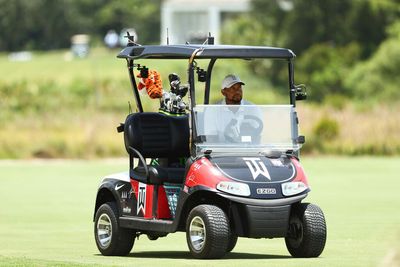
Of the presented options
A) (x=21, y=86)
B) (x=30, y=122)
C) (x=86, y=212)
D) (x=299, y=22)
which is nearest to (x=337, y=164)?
(x=30, y=122)

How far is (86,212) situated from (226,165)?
8.85 metres

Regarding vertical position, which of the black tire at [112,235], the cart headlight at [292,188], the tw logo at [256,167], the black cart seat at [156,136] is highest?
the black cart seat at [156,136]

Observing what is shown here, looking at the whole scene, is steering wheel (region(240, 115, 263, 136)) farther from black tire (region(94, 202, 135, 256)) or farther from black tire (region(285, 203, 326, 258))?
black tire (region(94, 202, 135, 256))

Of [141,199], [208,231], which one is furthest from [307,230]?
[141,199]

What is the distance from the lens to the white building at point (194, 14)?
106562 millimetres

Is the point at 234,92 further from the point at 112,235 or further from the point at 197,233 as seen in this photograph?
the point at 112,235

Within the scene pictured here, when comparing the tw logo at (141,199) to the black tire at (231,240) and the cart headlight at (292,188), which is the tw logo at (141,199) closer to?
the black tire at (231,240)

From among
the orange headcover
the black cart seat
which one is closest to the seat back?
the black cart seat

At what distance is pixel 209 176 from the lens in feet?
45.7

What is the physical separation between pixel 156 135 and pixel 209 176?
1.40 m

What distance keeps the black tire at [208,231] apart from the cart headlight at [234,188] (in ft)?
0.68

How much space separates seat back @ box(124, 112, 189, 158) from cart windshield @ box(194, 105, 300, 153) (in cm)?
65

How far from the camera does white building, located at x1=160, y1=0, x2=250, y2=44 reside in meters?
107

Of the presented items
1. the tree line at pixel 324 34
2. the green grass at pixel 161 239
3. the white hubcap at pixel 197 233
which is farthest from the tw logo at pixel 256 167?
the tree line at pixel 324 34
